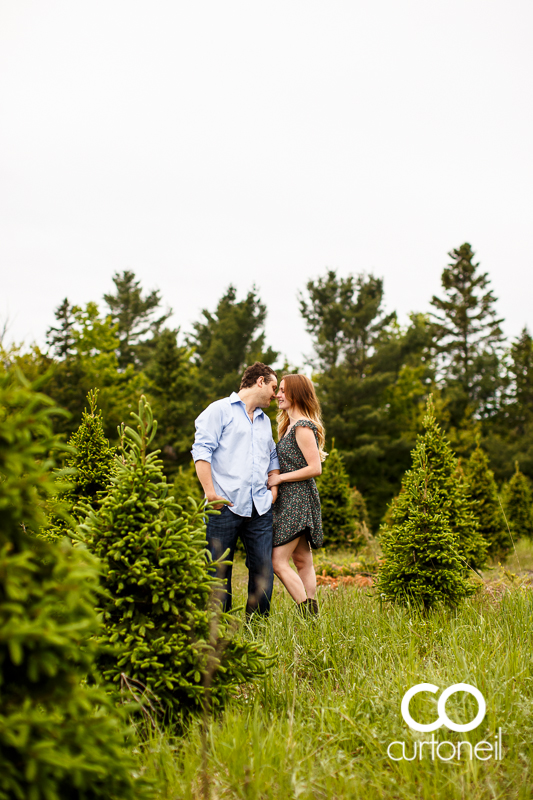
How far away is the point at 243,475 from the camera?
13.5 ft

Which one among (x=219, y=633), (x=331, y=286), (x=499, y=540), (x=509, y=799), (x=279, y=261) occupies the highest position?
(x=279, y=261)

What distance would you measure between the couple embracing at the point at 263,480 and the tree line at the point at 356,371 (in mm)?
16964

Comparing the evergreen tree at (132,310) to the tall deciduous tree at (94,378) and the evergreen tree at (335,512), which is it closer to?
the tall deciduous tree at (94,378)

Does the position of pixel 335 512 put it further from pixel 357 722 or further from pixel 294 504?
pixel 357 722

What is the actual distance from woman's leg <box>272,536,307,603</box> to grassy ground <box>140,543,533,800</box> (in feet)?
2.14

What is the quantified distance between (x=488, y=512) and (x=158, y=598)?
9.94m

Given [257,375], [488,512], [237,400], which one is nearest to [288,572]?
[237,400]

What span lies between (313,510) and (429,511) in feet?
3.33

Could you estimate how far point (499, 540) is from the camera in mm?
10586

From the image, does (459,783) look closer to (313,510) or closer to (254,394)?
(313,510)

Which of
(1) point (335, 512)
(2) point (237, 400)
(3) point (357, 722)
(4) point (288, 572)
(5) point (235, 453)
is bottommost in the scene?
(1) point (335, 512)

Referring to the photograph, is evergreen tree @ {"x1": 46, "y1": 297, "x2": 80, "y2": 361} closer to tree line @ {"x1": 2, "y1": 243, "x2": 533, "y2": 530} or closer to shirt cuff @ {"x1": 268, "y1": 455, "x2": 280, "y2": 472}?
tree line @ {"x1": 2, "y1": 243, "x2": 533, "y2": 530}

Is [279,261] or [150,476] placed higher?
[279,261]

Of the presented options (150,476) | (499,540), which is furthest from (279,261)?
(150,476)
